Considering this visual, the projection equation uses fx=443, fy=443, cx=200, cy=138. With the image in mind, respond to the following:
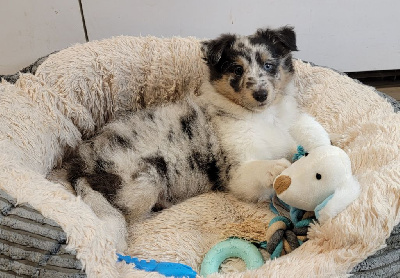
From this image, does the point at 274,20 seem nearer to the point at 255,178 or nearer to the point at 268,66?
the point at 268,66

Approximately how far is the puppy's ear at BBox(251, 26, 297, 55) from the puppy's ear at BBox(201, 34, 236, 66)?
15 centimetres

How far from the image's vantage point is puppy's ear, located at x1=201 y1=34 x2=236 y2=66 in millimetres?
2514

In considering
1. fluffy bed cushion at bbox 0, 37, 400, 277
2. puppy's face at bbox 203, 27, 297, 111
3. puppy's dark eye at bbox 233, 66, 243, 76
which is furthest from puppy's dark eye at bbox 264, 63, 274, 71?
fluffy bed cushion at bbox 0, 37, 400, 277

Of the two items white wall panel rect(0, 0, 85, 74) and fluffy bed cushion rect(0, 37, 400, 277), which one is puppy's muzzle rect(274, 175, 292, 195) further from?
white wall panel rect(0, 0, 85, 74)

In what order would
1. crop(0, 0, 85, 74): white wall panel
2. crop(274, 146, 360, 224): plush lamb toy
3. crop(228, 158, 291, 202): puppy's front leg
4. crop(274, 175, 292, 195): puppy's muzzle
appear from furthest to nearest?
crop(0, 0, 85, 74): white wall panel → crop(228, 158, 291, 202): puppy's front leg → crop(274, 175, 292, 195): puppy's muzzle → crop(274, 146, 360, 224): plush lamb toy

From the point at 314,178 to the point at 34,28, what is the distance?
275 cm

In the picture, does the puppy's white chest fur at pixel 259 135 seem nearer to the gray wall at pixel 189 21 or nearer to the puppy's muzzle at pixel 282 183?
the puppy's muzzle at pixel 282 183

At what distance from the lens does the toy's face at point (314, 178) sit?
187cm

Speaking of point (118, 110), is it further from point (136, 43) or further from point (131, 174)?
point (131, 174)

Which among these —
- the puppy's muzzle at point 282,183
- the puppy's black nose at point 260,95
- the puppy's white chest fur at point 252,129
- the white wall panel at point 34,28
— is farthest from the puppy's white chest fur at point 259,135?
the white wall panel at point 34,28

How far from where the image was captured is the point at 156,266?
1.93 metres

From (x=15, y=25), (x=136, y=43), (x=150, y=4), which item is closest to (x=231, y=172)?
(x=136, y=43)

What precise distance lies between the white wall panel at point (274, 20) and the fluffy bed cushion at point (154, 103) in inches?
24.3

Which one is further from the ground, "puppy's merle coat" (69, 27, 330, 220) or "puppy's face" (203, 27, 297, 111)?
"puppy's face" (203, 27, 297, 111)
